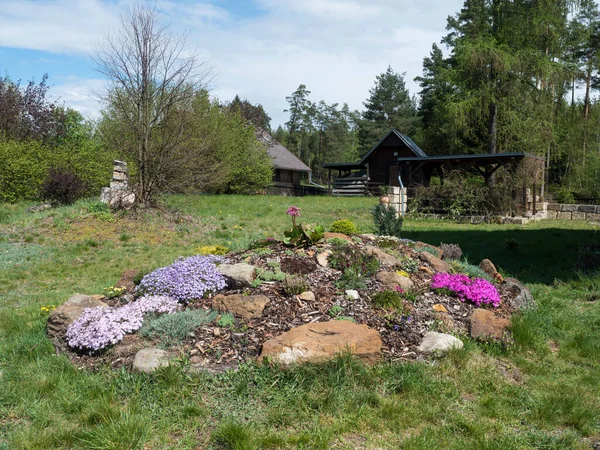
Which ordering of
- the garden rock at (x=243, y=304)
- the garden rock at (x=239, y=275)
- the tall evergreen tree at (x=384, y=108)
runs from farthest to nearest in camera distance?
1. the tall evergreen tree at (x=384, y=108)
2. the garden rock at (x=239, y=275)
3. the garden rock at (x=243, y=304)

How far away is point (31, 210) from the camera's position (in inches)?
504

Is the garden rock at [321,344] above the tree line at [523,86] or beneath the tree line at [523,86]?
beneath

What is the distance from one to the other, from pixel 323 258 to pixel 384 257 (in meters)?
0.80

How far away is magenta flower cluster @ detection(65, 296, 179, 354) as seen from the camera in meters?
3.95

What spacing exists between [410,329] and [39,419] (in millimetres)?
3061

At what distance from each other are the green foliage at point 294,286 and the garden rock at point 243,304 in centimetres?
27

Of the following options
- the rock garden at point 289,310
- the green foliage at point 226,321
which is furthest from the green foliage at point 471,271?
the green foliage at point 226,321

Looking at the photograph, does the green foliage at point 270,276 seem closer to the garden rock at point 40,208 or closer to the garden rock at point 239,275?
the garden rock at point 239,275

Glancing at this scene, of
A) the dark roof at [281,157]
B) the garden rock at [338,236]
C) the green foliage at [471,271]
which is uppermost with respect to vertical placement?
the dark roof at [281,157]

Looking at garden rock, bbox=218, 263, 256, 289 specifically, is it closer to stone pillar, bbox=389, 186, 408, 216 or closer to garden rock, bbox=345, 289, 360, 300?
garden rock, bbox=345, 289, 360, 300

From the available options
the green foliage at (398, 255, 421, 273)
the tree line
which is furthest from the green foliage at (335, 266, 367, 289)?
the tree line

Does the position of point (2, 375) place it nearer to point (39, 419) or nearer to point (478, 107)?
point (39, 419)

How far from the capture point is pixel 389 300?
463 cm

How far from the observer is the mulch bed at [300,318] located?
12.7ft
